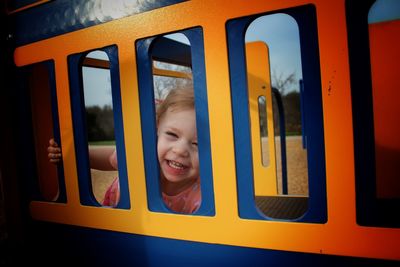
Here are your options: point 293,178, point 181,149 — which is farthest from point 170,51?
point 293,178

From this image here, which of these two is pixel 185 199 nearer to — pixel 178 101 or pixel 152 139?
pixel 178 101

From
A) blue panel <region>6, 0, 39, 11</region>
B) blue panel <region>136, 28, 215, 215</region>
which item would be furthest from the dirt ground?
blue panel <region>136, 28, 215, 215</region>

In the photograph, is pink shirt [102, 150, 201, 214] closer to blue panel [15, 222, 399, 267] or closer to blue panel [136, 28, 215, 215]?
blue panel [15, 222, 399, 267]

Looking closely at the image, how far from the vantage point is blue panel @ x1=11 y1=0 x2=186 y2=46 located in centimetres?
113

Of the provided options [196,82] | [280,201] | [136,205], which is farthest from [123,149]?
[280,201]

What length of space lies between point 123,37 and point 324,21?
0.75 meters

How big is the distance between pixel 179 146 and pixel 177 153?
49 mm

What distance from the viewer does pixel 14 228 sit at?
1537 mm

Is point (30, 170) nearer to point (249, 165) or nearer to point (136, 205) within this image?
point (136, 205)

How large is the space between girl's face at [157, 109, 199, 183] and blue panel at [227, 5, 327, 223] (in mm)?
899

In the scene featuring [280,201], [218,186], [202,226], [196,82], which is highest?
[196,82]

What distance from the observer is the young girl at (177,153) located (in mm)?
1837

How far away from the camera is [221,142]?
3.16 ft

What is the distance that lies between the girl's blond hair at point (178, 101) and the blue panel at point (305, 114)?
1.02 metres
